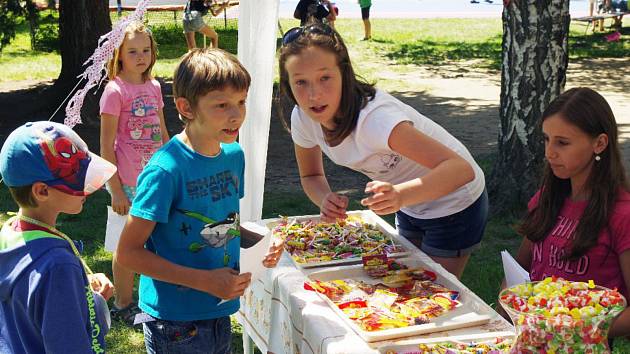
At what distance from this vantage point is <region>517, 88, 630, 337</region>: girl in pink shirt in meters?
2.28

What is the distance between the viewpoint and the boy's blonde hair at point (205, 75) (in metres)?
2.36

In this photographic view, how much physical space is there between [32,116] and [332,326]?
8.08 m

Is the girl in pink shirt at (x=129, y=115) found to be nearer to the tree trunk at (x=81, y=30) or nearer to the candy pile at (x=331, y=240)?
the candy pile at (x=331, y=240)

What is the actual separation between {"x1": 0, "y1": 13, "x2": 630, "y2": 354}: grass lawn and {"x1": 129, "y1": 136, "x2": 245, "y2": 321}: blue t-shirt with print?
121 cm

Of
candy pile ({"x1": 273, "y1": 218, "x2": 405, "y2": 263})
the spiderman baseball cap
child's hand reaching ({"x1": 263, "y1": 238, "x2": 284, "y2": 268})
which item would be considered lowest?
candy pile ({"x1": 273, "y1": 218, "x2": 405, "y2": 263})

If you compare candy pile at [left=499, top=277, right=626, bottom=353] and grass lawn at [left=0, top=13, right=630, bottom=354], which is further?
grass lawn at [left=0, top=13, right=630, bottom=354]

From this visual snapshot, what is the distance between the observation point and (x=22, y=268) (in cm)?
189

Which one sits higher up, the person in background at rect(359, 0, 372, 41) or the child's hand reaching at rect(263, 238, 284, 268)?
the person in background at rect(359, 0, 372, 41)

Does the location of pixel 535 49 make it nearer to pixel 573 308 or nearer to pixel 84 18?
pixel 573 308

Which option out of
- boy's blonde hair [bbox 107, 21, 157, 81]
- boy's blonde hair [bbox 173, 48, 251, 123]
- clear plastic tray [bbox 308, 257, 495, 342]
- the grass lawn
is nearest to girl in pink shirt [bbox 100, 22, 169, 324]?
boy's blonde hair [bbox 107, 21, 157, 81]

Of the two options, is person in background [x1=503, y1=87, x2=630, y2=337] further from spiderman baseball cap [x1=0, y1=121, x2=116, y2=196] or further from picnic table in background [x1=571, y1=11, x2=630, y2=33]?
picnic table in background [x1=571, y1=11, x2=630, y2=33]

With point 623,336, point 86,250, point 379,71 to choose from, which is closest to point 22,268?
point 623,336

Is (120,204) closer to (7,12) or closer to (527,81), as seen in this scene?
(527,81)

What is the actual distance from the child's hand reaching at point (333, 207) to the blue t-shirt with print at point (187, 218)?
0.39m
